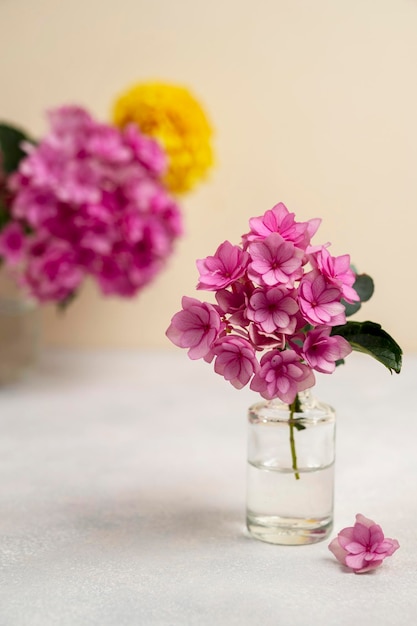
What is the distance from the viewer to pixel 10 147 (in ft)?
5.62

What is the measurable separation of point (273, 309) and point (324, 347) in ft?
0.20

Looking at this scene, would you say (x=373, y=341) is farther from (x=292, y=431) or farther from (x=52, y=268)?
(x=52, y=268)

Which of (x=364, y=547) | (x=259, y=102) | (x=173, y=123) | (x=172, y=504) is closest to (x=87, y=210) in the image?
(x=173, y=123)

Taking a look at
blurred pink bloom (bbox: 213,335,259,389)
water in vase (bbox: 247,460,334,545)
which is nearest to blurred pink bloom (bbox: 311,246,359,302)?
blurred pink bloom (bbox: 213,335,259,389)

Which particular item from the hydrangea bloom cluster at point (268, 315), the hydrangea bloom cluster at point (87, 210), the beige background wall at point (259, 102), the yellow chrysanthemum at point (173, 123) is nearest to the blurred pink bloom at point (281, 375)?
the hydrangea bloom cluster at point (268, 315)

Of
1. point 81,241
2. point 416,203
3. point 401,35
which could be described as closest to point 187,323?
point 416,203

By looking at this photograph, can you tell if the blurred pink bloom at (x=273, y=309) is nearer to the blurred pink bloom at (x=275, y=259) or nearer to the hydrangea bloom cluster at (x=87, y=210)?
the blurred pink bloom at (x=275, y=259)

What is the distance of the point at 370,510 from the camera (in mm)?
1167

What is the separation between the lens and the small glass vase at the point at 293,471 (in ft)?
3.45

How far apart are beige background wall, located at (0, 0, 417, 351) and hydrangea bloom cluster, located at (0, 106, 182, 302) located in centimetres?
14

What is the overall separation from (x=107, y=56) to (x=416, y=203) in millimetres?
952

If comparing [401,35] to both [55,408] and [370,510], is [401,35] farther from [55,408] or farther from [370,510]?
[55,408]

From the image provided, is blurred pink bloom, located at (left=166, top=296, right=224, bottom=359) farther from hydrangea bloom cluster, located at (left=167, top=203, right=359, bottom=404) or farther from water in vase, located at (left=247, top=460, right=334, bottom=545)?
water in vase, located at (left=247, top=460, right=334, bottom=545)

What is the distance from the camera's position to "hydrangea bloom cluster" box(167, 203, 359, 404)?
93cm
